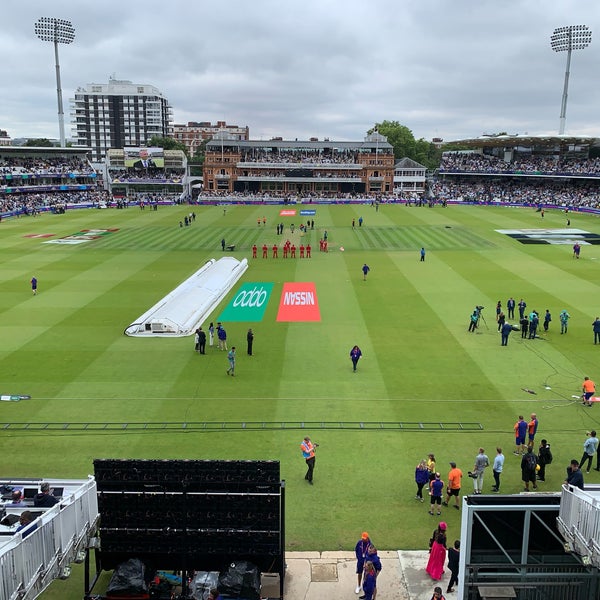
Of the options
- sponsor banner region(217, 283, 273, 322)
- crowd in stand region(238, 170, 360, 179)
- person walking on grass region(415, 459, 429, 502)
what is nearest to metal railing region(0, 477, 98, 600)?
person walking on grass region(415, 459, 429, 502)

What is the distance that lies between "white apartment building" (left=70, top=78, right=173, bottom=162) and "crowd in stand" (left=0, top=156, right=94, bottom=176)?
2526 inches

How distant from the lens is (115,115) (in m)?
161

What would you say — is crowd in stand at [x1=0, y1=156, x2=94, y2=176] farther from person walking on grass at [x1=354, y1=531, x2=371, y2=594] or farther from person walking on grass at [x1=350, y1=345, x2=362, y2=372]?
person walking on grass at [x1=354, y1=531, x2=371, y2=594]

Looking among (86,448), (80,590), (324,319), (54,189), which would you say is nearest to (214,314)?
(324,319)

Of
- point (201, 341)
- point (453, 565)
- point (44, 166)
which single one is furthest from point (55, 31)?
point (453, 565)

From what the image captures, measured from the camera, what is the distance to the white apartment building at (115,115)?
15950 cm

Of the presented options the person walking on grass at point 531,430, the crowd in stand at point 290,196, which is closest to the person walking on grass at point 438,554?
the person walking on grass at point 531,430

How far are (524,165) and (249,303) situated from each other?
8086 centimetres

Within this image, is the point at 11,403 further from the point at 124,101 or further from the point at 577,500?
the point at 124,101

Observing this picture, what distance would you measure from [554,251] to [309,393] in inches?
1348

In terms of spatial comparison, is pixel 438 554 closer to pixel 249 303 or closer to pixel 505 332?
pixel 505 332

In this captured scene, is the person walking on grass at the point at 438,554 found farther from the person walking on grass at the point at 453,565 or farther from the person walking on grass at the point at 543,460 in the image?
the person walking on grass at the point at 543,460

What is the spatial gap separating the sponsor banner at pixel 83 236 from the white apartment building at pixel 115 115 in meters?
111

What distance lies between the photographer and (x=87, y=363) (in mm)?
21250
